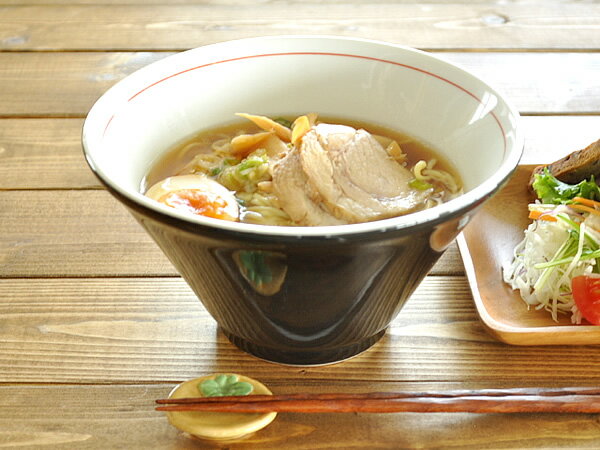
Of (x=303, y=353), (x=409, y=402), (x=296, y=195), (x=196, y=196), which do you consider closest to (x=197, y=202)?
(x=196, y=196)

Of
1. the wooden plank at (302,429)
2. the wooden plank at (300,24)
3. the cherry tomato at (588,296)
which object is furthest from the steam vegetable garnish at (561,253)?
the wooden plank at (300,24)

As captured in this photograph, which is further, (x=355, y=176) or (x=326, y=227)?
(x=355, y=176)

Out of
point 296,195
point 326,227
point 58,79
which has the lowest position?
point 58,79

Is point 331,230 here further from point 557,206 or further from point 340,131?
point 557,206

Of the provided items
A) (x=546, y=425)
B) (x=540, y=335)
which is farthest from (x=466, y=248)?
(x=546, y=425)

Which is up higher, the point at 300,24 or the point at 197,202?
the point at 197,202

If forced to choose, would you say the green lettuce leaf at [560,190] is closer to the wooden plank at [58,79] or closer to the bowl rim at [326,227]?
the bowl rim at [326,227]

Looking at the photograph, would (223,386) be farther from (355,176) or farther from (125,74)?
(125,74)
